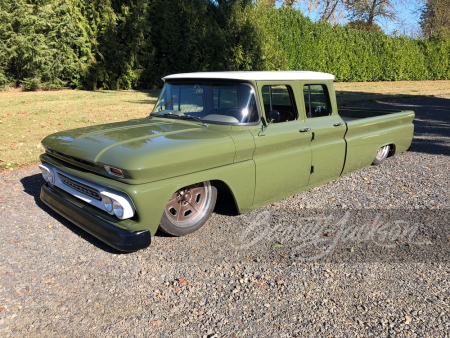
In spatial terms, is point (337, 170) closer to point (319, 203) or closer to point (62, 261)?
point (319, 203)

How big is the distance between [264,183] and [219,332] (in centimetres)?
187

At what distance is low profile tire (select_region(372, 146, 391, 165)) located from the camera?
238 inches

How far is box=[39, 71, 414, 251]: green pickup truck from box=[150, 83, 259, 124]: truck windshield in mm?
11

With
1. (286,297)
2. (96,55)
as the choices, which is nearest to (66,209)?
(286,297)

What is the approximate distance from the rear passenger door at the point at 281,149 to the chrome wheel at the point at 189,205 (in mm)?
566

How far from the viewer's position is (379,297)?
8.91 feet

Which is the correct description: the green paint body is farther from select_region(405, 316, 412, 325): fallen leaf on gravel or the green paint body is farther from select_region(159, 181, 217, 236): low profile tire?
select_region(405, 316, 412, 325): fallen leaf on gravel

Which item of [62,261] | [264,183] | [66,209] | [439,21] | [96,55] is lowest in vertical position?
[62,261]

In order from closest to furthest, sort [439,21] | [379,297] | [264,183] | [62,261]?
1. [379,297]
2. [62,261]
3. [264,183]
4. [439,21]

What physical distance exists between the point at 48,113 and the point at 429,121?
11104 mm

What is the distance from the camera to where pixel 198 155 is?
3312mm

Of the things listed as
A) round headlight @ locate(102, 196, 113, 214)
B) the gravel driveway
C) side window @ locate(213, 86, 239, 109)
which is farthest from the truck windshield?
round headlight @ locate(102, 196, 113, 214)

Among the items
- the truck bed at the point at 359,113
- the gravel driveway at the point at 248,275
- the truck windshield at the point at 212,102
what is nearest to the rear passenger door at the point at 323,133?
the gravel driveway at the point at 248,275

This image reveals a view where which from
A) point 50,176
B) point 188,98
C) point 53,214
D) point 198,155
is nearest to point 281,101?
point 188,98
